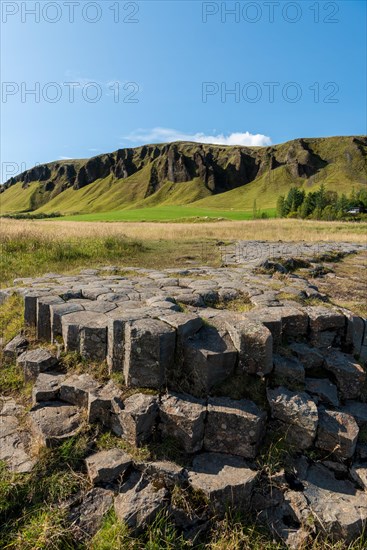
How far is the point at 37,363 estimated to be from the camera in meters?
3.98

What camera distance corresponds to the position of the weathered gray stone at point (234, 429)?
3018 mm

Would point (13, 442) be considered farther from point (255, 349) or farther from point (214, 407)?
point (255, 349)

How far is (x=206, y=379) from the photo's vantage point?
328cm

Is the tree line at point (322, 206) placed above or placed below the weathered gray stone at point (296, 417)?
above

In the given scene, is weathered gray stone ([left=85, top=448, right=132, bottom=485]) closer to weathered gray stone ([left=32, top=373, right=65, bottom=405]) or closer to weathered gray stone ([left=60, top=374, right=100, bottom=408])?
weathered gray stone ([left=60, top=374, right=100, bottom=408])

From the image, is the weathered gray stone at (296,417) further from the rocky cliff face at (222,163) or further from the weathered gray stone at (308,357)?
the rocky cliff face at (222,163)

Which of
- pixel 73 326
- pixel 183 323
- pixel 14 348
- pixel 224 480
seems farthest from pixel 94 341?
pixel 224 480

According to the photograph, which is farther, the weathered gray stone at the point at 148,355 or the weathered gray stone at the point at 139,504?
the weathered gray stone at the point at 148,355

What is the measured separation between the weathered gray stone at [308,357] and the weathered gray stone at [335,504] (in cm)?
112

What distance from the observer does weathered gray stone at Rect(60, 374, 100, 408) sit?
3.46 metres

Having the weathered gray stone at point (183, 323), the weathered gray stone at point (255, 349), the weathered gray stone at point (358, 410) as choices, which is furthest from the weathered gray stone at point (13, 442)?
the weathered gray stone at point (358, 410)

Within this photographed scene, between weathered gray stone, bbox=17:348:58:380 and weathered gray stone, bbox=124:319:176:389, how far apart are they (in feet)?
3.91

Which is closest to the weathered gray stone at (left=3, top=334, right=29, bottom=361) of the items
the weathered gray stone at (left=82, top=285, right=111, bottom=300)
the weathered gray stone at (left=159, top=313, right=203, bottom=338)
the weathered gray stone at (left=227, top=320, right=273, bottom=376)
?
the weathered gray stone at (left=82, top=285, right=111, bottom=300)

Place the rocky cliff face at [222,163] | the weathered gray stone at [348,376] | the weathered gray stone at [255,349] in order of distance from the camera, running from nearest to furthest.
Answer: the weathered gray stone at [255,349], the weathered gray stone at [348,376], the rocky cliff face at [222,163]
